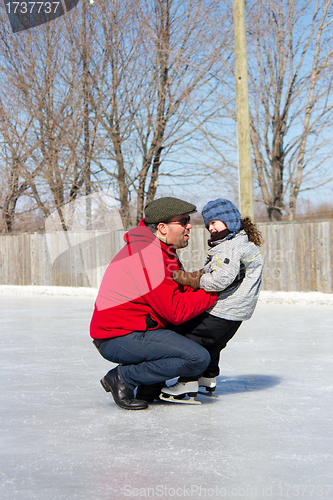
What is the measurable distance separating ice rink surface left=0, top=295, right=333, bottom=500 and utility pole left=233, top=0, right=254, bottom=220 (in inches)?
181

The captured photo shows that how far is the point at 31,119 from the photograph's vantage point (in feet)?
51.2

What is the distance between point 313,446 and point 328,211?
16.6 m

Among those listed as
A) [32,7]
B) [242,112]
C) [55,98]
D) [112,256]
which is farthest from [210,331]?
[32,7]

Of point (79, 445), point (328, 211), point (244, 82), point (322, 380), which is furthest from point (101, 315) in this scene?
point (328, 211)

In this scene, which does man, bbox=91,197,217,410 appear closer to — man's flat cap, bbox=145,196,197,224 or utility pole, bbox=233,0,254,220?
man's flat cap, bbox=145,196,197,224

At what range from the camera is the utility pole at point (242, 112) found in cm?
935

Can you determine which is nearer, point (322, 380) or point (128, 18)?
point (322, 380)

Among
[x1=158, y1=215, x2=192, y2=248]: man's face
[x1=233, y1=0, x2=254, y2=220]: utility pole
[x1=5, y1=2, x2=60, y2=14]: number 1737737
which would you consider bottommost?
[x1=158, y1=215, x2=192, y2=248]: man's face

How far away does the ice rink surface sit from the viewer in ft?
6.79

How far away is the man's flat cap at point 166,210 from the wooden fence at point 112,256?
6989 millimetres

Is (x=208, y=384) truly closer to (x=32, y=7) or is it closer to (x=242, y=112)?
(x=242, y=112)

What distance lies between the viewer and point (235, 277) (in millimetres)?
3070

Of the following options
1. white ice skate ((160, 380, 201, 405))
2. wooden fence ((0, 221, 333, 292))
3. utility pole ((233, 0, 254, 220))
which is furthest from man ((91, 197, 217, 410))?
wooden fence ((0, 221, 333, 292))

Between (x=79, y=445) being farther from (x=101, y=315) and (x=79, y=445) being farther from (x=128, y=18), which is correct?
(x=128, y=18)
